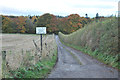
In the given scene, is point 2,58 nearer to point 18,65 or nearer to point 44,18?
point 18,65

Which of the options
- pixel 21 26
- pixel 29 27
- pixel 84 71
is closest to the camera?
pixel 84 71

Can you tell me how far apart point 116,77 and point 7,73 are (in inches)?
166

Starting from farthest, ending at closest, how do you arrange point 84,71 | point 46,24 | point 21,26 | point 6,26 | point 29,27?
1. point 46,24
2. point 29,27
3. point 21,26
4. point 6,26
5. point 84,71

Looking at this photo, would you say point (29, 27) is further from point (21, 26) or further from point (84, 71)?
point (84, 71)

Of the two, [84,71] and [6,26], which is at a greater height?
[6,26]

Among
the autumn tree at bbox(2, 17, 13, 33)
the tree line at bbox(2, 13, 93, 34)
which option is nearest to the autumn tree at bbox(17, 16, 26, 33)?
the tree line at bbox(2, 13, 93, 34)

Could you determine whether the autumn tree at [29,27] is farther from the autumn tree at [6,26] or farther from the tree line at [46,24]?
the autumn tree at [6,26]

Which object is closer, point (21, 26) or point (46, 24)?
point (21, 26)

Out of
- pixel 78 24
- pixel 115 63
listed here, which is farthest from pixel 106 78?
pixel 78 24

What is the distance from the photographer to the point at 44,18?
76.9m

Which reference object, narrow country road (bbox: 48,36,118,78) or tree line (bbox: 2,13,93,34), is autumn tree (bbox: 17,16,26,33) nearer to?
tree line (bbox: 2,13,93,34)

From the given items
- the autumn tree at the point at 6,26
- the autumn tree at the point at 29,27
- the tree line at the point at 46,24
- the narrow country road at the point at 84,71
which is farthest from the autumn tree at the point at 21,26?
the narrow country road at the point at 84,71

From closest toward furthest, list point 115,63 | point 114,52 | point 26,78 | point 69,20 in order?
point 26,78 → point 115,63 → point 114,52 → point 69,20

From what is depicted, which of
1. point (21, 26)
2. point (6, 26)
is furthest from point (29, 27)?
point (6, 26)
